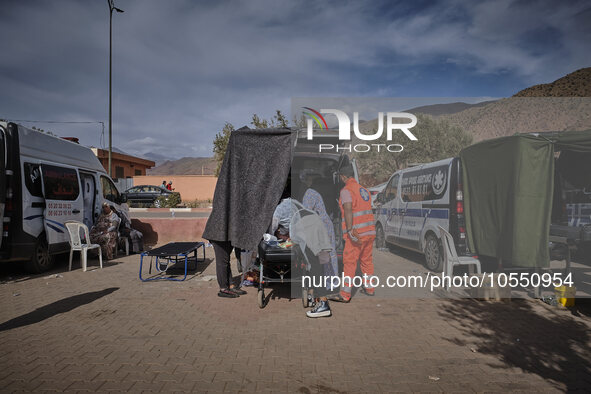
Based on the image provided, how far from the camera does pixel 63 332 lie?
400cm

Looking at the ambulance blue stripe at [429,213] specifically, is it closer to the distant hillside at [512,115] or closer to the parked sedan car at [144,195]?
the distant hillside at [512,115]

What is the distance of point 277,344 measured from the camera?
379 cm

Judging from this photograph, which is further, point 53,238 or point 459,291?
point 53,238

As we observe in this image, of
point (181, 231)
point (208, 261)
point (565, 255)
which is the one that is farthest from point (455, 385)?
point (181, 231)

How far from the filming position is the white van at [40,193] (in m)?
5.93

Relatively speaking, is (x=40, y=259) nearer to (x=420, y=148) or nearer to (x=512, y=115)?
(x=420, y=148)

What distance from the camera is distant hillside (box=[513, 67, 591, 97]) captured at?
29.6 meters

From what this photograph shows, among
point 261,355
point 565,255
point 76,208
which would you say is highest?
point 76,208

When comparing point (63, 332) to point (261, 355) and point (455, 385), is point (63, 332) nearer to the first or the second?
point (261, 355)

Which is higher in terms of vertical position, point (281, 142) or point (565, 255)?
point (281, 142)

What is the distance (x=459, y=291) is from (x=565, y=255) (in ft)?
6.17

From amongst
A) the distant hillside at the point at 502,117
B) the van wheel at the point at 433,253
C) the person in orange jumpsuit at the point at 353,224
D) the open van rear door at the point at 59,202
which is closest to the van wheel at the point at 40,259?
the open van rear door at the point at 59,202

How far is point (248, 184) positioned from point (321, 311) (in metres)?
2.15

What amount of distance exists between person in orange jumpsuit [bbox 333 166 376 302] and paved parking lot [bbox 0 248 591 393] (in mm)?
522
